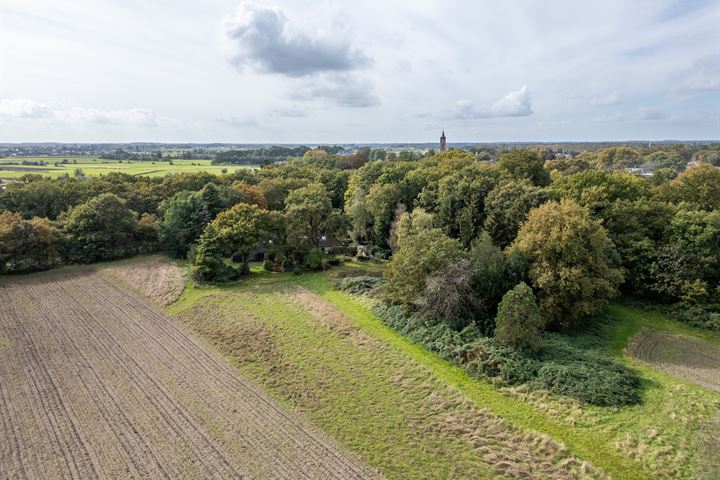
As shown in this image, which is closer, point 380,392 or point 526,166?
point 380,392

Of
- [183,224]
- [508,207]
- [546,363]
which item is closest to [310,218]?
[183,224]

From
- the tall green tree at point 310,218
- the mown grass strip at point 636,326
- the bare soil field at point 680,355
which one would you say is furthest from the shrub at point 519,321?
the tall green tree at point 310,218

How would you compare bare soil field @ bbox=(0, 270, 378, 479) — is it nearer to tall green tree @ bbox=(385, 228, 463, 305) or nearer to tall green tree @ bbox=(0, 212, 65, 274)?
tall green tree @ bbox=(385, 228, 463, 305)

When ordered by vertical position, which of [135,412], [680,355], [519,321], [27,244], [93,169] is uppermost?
[93,169]

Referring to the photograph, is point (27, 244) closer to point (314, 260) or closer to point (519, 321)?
point (314, 260)

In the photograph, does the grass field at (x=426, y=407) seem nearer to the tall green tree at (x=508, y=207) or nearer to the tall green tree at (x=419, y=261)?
the tall green tree at (x=419, y=261)
